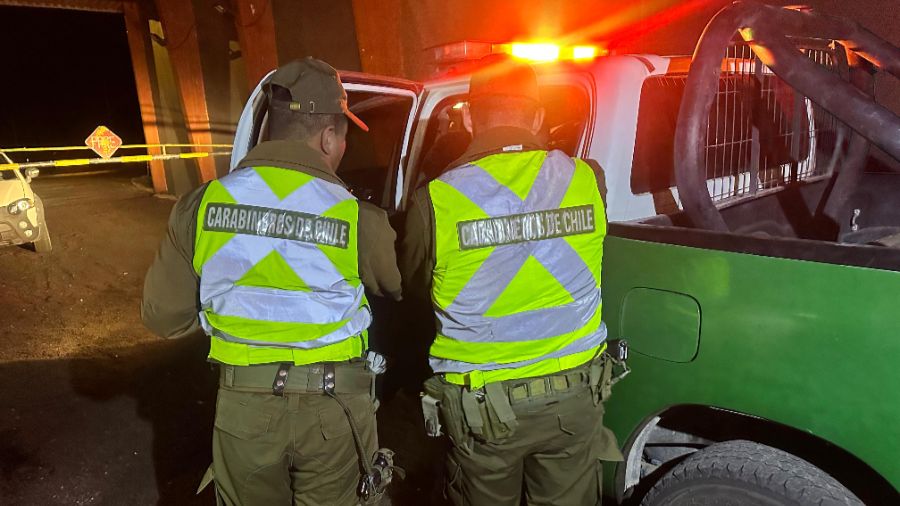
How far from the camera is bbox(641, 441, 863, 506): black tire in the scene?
5.05 feet

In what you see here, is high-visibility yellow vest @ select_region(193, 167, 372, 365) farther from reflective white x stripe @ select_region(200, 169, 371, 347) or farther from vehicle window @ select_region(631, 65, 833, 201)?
vehicle window @ select_region(631, 65, 833, 201)

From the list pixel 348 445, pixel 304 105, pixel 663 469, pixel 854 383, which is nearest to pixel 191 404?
pixel 348 445

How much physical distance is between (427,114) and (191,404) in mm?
2461

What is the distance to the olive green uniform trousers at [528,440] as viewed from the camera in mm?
1774

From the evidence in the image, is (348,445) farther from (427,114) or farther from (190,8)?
(190,8)

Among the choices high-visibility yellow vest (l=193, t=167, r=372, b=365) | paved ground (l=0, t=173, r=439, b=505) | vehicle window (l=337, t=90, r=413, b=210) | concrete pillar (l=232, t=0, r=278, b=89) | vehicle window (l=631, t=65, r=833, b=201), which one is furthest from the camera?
concrete pillar (l=232, t=0, r=278, b=89)

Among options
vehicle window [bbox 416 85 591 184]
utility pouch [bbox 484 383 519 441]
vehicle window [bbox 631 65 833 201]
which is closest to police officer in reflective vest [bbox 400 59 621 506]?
utility pouch [bbox 484 383 519 441]

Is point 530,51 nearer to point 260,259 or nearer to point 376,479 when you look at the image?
point 260,259

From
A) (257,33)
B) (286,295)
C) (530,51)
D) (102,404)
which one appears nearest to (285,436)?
(286,295)

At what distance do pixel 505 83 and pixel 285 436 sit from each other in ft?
4.27

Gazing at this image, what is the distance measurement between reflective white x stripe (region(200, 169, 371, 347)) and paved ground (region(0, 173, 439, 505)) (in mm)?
1231

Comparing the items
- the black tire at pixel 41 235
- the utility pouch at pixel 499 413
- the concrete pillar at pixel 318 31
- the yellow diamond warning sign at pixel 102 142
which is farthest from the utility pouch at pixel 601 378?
the yellow diamond warning sign at pixel 102 142

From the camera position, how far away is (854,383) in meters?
1.46

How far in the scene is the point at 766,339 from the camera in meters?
1.58
